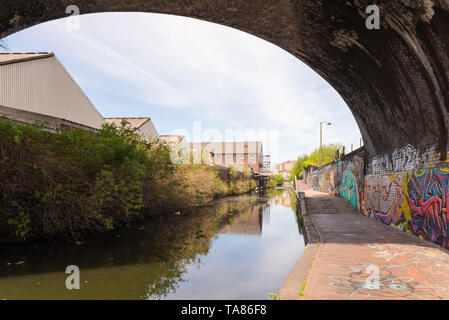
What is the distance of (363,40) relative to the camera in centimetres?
713

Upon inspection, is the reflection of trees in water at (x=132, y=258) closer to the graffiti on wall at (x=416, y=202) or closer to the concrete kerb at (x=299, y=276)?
the concrete kerb at (x=299, y=276)

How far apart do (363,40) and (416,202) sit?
4.40 metres

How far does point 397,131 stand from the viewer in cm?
867

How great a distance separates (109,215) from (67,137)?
2.83 metres

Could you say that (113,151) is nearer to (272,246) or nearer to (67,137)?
(67,137)

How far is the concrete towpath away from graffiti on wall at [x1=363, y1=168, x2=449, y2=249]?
1.04 feet

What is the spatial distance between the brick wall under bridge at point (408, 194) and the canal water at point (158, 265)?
3.08 m

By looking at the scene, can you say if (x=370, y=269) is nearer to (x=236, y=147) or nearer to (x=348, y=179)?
(x=348, y=179)

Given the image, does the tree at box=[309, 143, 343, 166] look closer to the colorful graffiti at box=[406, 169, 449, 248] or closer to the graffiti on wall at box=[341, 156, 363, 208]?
the graffiti on wall at box=[341, 156, 363, 208]

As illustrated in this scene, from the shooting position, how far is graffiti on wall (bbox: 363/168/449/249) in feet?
22.3

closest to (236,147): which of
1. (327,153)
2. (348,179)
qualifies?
(327,153)

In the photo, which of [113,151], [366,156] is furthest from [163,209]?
[366,156]

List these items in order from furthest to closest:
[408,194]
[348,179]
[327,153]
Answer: [327,153] < [348,179] < [408,194]

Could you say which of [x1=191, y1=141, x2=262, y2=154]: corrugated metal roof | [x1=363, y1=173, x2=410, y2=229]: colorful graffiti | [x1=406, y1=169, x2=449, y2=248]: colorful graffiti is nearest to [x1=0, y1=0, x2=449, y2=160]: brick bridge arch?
[x1=406, y1=169, x2=449, y2=248]: colorful graffiti
